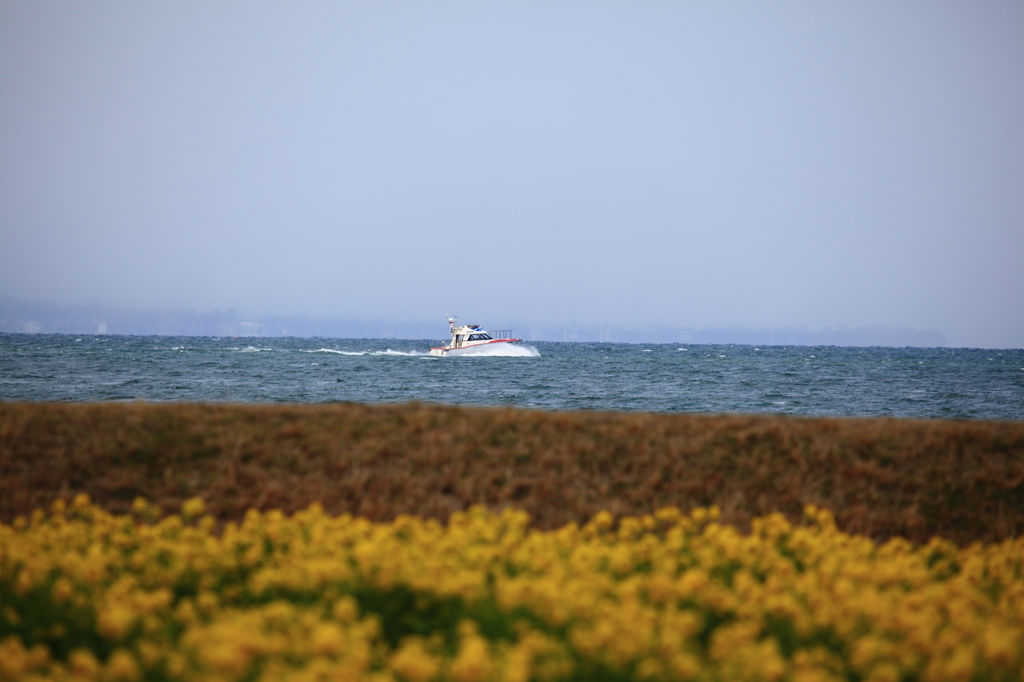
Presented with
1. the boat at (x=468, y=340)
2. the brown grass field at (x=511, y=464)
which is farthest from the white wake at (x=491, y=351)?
the brown grass field at (x=511, y=464)

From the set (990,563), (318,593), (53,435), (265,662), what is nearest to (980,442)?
(990,563)

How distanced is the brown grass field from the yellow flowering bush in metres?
1.01

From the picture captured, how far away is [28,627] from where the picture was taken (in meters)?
5.35

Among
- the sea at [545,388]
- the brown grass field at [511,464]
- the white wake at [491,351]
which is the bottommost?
the sea at [545,388]

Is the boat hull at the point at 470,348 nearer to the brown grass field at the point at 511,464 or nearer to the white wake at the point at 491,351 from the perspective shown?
the white wake at the point at 491,351

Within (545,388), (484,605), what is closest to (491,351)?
(545,388)

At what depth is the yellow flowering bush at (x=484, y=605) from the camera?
4.23 meters

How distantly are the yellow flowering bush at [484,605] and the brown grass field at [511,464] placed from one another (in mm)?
1013

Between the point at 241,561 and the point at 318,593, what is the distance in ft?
3.91

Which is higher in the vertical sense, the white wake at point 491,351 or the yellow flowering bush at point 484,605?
the white wake at point 491,351

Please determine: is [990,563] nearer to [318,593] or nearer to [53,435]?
[318,593]

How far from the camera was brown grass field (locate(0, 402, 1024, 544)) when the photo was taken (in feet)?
28.7

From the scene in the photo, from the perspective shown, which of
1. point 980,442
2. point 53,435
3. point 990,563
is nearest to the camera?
point 990,563

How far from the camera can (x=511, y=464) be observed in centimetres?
935
